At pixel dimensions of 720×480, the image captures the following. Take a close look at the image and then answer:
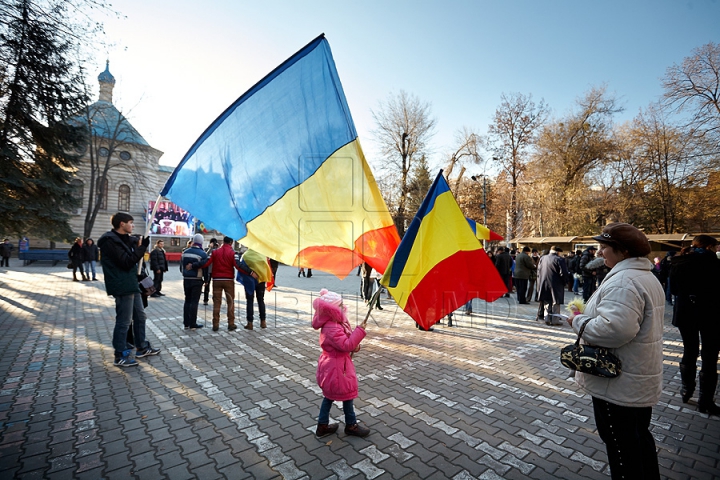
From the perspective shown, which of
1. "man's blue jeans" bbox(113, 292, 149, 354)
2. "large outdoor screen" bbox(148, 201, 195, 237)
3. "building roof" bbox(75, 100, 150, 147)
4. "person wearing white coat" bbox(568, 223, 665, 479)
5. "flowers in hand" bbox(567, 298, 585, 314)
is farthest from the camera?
"large outdoor screen" bbox(148, 201, 195, 237)

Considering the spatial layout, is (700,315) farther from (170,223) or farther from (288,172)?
(170,223)

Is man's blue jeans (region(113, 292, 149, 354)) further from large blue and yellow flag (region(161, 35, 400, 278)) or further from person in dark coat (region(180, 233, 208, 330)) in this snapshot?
large blue and yellow flag (region(161, 35, 400, 278))

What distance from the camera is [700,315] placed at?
3.84 meters

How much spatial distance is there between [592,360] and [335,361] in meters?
2.06

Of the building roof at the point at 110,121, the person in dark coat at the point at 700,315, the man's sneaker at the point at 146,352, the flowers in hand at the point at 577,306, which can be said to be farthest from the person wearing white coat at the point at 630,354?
the building roof at the point at 110,121

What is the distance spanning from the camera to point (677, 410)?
3.86 m

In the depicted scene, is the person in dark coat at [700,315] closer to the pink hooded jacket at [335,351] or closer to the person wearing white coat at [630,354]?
the person wearing white coat at [630,354]

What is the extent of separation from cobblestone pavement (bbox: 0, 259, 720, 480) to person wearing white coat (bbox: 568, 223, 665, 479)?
2.58ft

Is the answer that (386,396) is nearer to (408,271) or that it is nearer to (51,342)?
(408,271)

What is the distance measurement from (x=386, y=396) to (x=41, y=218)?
1573cm

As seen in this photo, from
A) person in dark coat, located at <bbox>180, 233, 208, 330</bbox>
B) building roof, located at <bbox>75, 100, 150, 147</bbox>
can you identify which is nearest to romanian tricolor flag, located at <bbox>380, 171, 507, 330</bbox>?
person in dark coat, located at <bbox>180, 233, 208, 330</bbox>

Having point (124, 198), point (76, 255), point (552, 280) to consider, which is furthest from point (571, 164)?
point (124, 198)

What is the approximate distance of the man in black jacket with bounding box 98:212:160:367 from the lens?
470 centimetres

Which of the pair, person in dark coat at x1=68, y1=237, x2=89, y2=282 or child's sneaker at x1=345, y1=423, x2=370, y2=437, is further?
person in dark coat at x1=68, y1=237, x2=89, y2=282
